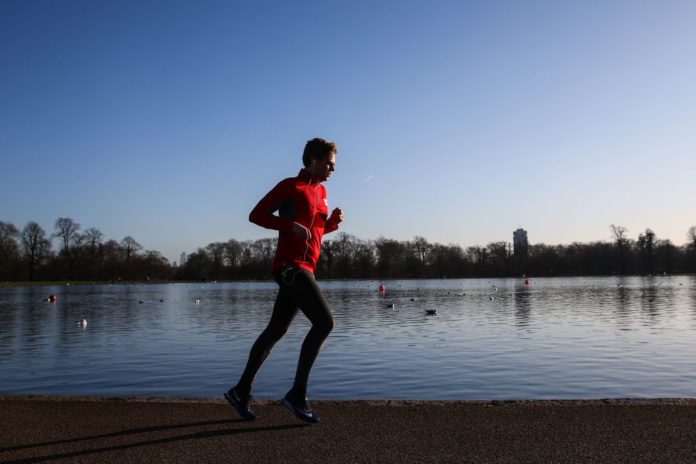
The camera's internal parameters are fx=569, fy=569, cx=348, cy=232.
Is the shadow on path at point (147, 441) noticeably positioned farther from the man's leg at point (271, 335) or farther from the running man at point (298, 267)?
the man's leg at point (271, 335)

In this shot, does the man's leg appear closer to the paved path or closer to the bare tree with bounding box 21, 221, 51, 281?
the paved path

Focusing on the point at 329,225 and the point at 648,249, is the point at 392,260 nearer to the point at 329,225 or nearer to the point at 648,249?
the point at 648,249

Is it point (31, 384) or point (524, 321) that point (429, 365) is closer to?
point (31, 384)

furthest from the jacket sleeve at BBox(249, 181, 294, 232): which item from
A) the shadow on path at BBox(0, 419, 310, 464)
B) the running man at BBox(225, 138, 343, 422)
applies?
the shadow on path at BBox(0, 419, 310, 464)

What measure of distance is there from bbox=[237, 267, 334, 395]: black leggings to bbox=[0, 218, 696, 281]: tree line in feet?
375

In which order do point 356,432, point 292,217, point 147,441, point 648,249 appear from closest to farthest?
point 147,441, point 356,432, point 292,217, point 648,249

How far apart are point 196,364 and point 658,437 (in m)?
9.84

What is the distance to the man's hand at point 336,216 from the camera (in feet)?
17.5

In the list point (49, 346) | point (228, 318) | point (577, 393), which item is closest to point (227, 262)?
point (228, 318)

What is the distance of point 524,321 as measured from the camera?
2180 cm

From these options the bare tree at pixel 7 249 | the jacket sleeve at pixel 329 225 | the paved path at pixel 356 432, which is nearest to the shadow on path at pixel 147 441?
the paved path at pixel 356 432

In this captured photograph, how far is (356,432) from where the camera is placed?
4.28m

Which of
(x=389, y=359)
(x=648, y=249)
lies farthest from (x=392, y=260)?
(x=389, y=359)

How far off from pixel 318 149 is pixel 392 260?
13777 cm
